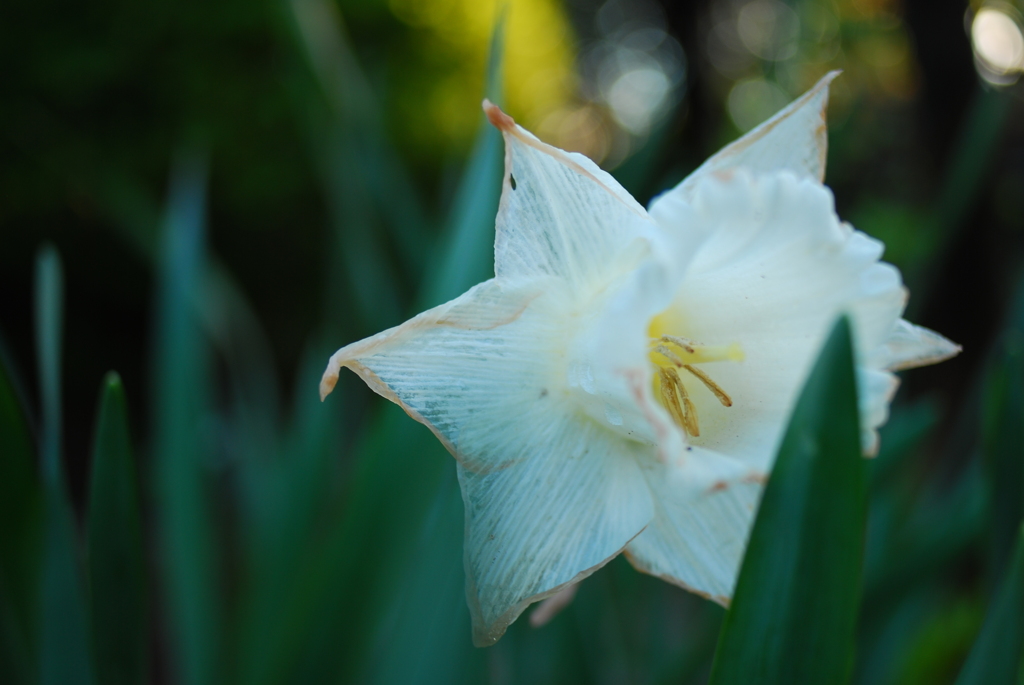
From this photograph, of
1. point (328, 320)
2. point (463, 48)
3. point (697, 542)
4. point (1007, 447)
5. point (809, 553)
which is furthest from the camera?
point (463, 48)

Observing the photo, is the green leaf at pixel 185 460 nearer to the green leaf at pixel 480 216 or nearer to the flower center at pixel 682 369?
the green leaf at pixel 480 216

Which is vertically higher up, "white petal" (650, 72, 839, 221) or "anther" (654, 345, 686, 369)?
"white petal" (650, 72, 839, 221)

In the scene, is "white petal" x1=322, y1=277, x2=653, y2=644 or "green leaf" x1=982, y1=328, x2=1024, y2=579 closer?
"white petal" x1=322, y1=277, x2=653, y2=644

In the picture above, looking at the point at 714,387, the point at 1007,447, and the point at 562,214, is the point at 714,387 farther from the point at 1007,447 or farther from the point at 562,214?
the point at 1007,447

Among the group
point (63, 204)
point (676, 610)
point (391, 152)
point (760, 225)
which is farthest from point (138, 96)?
point (760, 225)

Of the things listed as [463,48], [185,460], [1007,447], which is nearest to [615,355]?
[1007,447]

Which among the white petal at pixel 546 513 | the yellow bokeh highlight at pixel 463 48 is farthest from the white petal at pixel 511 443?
the yellow bokeh highlight at pixel 463 48

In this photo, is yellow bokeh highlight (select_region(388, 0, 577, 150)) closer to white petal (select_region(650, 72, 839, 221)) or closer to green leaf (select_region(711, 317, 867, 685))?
white petal (select_region(650, 72, 839, 221))

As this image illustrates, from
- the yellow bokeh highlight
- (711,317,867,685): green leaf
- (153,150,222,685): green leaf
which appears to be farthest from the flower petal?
the yellow bokeh highlight
